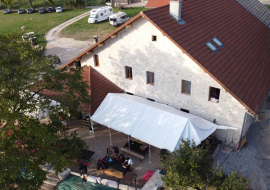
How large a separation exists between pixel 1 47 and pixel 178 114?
9323 mm

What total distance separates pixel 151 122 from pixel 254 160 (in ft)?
20.0

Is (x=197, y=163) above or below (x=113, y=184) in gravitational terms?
above

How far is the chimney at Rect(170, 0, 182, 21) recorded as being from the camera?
15234 mm

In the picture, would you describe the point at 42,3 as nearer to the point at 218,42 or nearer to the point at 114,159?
A: the point at 218,42

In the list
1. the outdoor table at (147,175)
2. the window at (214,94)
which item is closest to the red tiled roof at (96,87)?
the outdoor table at (147,175)

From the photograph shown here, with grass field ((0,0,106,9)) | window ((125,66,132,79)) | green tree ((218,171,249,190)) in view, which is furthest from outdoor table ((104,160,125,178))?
grass field ((0,0,106,9))

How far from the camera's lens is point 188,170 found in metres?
11.2

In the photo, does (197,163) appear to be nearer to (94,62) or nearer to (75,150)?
(75,150)

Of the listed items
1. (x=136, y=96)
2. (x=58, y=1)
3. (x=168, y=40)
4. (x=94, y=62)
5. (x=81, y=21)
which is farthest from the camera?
(x=58, y=1)

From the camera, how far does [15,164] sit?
9.04 meters

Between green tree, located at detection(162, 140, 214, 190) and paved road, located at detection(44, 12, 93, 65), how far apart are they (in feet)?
71.8

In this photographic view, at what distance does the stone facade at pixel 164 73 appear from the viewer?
14.2 meters

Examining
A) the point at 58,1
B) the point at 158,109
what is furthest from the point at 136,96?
the point at 58,1

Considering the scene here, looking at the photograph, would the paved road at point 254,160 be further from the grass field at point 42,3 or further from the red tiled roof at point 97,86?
the grass field at point 42,3
